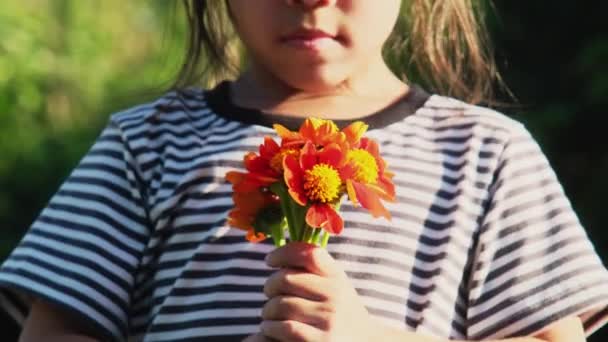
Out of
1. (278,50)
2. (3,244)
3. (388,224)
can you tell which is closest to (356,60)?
(278,50)

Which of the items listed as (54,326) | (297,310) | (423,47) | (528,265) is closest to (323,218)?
(297,310)

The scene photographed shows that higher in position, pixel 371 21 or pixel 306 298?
pixel 371 21

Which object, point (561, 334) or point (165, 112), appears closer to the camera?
point (561, 334)

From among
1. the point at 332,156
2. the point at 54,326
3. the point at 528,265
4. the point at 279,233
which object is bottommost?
the point at 54,326

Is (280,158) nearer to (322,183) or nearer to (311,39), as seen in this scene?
(322,183)

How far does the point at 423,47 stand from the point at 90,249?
62 centimetres

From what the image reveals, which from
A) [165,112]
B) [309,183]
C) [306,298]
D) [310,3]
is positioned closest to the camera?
[309,183]

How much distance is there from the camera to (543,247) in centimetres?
173

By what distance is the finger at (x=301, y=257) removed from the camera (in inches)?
58.6

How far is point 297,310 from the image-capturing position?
151 centimetres

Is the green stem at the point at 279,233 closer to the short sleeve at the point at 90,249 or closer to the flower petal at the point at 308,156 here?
the flower petal at the point at 308,156

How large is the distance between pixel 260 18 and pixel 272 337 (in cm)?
43

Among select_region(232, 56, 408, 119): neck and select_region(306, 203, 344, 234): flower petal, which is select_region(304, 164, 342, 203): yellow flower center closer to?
select_region(306, 203, 344, 234): flower petal

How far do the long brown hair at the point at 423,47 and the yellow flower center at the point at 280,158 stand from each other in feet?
1.80
